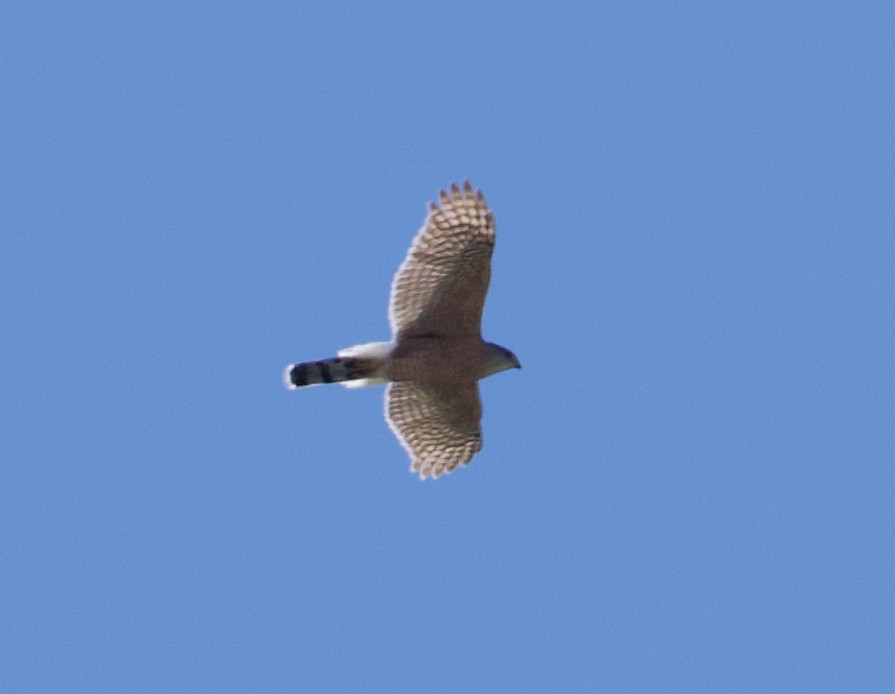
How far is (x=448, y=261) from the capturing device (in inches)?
771

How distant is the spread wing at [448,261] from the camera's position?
64.1ft

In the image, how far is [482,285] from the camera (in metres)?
19.8

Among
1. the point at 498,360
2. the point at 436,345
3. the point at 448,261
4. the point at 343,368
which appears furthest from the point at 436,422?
the point at 448,261

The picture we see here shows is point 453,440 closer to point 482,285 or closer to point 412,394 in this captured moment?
point 412,394

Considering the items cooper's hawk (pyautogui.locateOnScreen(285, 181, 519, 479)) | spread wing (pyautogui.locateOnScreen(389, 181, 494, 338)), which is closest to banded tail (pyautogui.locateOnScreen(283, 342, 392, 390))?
cooper's hawk (pyautogui.locateOnScreen(285, 181, 519, 479))

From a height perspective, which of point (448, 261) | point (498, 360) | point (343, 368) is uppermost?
point (448, 261)

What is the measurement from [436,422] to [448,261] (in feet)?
7.43

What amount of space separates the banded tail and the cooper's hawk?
0.01m

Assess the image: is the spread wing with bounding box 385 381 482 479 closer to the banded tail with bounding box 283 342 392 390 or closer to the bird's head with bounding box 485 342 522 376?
the bird's head with bounding box 485 342 522 376

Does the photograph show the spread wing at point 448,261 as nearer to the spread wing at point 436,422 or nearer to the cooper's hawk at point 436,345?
the cooper's hawk at point 436,345

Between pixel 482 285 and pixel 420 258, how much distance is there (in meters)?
0.69

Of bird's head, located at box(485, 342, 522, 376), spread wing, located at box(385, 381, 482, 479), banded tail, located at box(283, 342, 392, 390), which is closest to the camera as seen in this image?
banded tail, located at box(283, 342, 392, 390)

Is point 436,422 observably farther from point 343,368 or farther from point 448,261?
point 448,261

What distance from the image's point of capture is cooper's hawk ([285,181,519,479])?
1956cm
